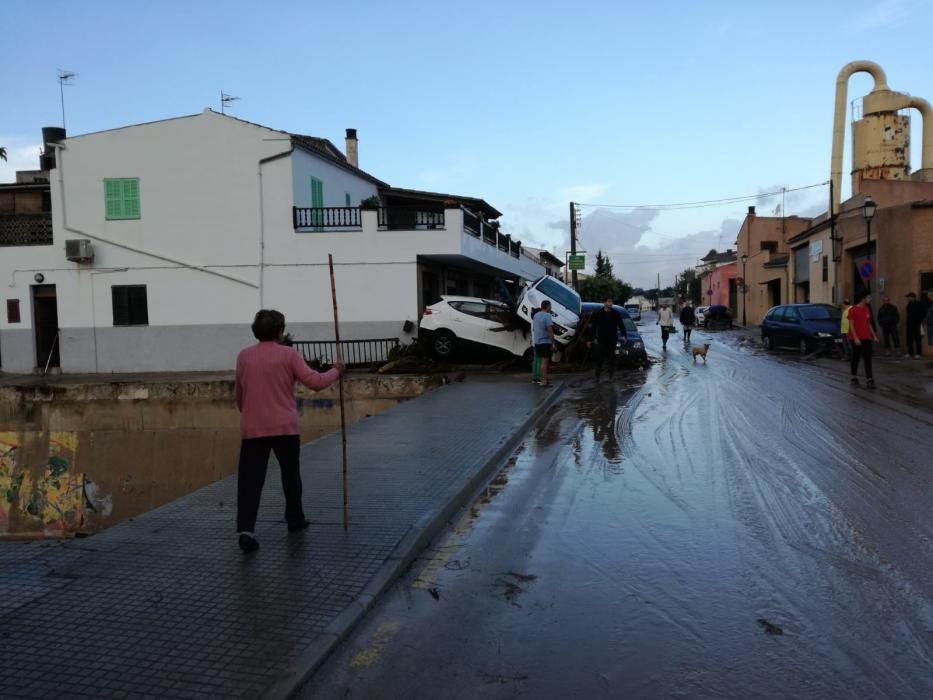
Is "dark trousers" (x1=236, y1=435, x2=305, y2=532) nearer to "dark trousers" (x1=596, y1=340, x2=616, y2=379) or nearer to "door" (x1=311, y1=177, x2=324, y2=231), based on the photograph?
"dark trousers" (x1=596, y1=340, x2=616, y2=379)

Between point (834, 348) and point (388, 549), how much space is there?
20.1m

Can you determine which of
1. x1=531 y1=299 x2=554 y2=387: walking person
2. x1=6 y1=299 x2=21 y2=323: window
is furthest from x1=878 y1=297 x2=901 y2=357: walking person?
x1=6 y1=299 x2=21 y2=323: window

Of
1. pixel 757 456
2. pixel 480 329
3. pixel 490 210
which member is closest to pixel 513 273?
pixel 490 210

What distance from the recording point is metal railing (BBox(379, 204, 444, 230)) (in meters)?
21.1

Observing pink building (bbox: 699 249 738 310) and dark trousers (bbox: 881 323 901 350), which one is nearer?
dark trousers (bbox: 881 323 901 350)

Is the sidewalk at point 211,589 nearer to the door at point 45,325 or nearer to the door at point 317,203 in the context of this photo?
the door at point 317,203

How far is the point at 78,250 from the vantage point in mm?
21531

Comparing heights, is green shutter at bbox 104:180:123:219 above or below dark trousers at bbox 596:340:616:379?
above

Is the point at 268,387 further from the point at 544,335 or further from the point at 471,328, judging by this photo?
the point at 471,328

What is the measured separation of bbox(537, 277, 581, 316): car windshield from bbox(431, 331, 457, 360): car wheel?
8.86ft

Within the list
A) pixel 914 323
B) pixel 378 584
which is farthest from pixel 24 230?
pixel 914 323

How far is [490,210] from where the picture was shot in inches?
1281

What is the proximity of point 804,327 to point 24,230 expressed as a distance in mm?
24135

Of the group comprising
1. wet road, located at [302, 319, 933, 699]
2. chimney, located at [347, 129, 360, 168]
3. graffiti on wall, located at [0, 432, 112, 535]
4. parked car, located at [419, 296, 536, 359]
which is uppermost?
chimney, located at [347, 129, 360, 168]
